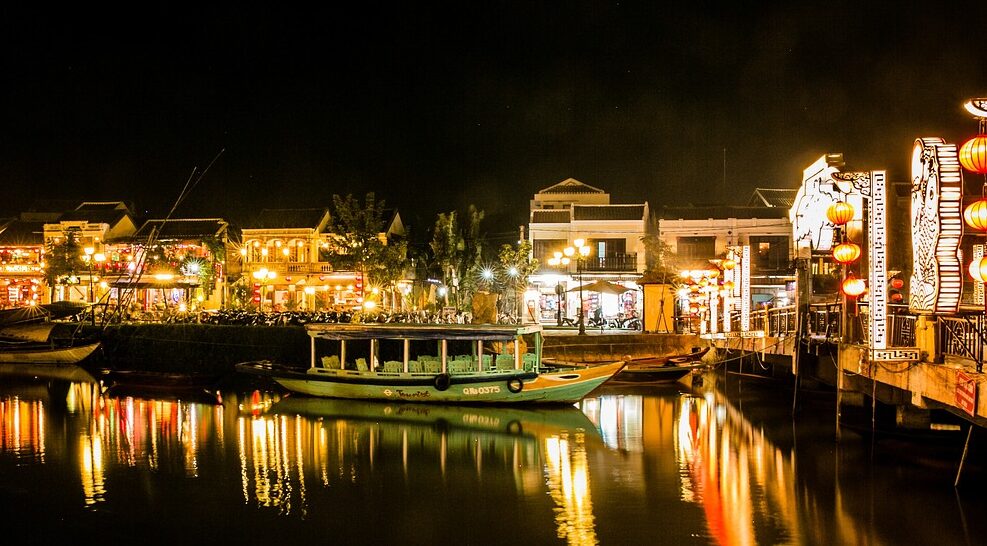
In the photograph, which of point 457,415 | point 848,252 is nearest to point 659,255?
point 457,415

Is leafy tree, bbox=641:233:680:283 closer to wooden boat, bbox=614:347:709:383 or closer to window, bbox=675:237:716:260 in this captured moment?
window, bbox=675:237:716:260

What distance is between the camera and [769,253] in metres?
41.4

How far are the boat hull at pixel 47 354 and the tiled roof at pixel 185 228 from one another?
13247mm

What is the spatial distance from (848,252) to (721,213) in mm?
27124

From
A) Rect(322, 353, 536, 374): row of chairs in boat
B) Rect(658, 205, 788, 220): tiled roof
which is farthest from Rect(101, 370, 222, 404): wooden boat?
Rect(658, 205, 788, 220): tiled roof

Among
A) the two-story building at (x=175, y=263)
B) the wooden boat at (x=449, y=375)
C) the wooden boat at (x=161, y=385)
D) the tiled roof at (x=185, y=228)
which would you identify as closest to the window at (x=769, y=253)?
the wooden boat at (x=449, y=375)

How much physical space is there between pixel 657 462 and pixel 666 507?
3665mm

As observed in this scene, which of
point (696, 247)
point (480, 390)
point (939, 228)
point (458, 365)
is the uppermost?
point (696, 247)

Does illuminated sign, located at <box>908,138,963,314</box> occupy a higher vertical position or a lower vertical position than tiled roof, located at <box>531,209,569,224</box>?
lower

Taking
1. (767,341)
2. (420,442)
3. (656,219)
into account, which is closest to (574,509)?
(420,442)

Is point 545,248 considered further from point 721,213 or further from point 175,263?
point 175,263

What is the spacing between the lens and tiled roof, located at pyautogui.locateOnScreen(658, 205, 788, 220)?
4216cm

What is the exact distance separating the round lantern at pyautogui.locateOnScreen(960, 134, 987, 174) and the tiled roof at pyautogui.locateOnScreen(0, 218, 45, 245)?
174ft

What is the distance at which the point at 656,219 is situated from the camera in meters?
47.6
